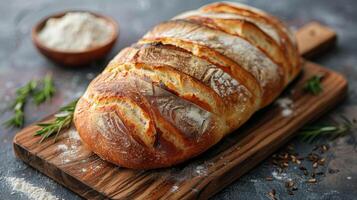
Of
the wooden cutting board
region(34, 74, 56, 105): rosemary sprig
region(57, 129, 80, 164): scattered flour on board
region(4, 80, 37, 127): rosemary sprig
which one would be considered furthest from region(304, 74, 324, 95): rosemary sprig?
region(4, 80, 37, 127): rosemary sprig

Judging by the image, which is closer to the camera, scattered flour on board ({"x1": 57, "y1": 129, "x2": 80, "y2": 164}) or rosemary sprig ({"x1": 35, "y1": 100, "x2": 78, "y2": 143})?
scattered flour on board ({"x1": 57, "y1": 129, "x2": 80, "y2": 164})

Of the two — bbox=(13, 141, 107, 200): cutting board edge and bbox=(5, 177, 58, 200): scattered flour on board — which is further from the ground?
bbox=(13, 141, 107, 200): cutting board edge

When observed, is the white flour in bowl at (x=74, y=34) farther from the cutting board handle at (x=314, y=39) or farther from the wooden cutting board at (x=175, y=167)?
the cutting board handle at (x=314, y=39)

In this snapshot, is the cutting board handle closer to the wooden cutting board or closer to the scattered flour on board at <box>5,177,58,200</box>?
the wooden cutting board

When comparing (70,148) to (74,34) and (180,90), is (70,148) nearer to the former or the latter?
(180,90)

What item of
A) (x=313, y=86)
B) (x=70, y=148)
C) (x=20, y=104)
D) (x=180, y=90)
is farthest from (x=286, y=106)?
(x=20, y=104)
